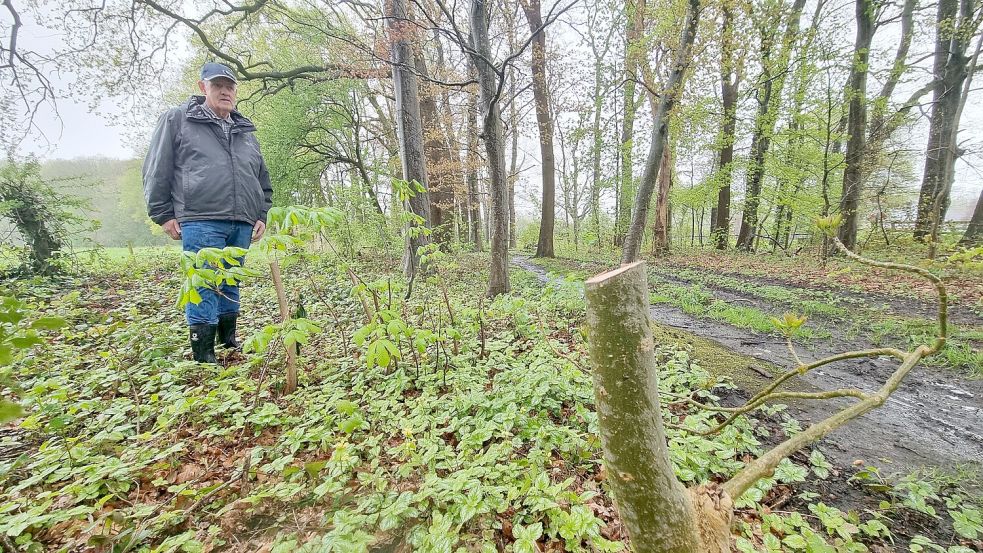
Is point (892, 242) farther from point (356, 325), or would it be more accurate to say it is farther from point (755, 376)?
point (356, 325)

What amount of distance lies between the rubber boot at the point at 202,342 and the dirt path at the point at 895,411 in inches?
160

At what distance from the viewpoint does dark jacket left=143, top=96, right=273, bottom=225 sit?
2529 mm

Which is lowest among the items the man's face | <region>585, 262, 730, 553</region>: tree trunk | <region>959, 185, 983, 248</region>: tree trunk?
<region>585, 262, 730, 553</region>: tree trunk

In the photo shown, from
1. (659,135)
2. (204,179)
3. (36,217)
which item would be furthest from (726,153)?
(36,217)

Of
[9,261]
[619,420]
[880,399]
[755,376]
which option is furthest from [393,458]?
[9,261]

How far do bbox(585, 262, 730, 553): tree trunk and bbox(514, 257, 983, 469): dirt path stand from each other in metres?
1.87

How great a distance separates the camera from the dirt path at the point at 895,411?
6.19ft

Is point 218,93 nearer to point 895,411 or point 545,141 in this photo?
point 895,411

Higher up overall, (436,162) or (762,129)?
(762,129)

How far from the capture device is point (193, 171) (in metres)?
2.57

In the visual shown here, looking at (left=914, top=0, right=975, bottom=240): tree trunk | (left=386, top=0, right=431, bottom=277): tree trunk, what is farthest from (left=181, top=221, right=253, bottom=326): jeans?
(left=914, top=0, right=975, bottom=240): tree trunk

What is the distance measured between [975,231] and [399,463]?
13.5 meters

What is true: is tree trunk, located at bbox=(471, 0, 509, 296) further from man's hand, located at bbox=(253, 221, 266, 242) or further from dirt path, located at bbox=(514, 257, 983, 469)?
dirt path, located at bbox=(514, 257, 983, 469)

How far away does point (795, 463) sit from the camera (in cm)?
179
